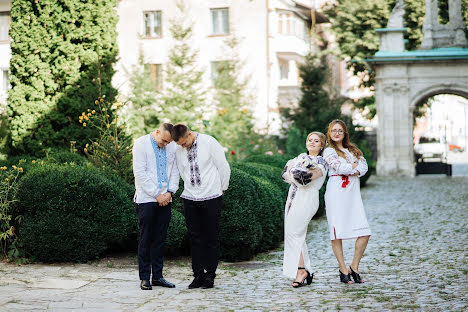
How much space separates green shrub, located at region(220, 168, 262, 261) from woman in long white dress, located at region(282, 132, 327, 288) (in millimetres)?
1706

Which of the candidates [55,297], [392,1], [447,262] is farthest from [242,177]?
[392,1]

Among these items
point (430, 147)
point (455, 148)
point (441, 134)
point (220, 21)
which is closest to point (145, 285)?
point (220, 21)

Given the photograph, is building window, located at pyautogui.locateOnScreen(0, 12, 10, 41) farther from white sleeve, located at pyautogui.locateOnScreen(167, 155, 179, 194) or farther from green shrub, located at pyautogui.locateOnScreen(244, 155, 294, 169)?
white sleeve, located at pyautogui.locateOnScreen(167, 155, 179, 194)

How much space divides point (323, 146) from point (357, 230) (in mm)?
1034

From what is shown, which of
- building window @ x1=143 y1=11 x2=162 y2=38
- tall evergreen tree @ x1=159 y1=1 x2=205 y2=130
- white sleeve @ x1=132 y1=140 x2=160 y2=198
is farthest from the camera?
building window @ x1=143 y1=11 x2=162 y2=38

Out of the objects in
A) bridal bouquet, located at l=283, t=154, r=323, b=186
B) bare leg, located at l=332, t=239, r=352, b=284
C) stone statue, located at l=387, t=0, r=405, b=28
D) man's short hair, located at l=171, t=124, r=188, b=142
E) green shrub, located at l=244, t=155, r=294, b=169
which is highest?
stone statue, located at l=387, t=0, r=405, b=28

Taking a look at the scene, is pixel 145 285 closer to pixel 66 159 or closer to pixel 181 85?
pixel 66 159

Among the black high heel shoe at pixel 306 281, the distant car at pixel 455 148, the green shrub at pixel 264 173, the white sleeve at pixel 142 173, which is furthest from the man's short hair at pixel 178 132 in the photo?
the distant car at pixel 455 148

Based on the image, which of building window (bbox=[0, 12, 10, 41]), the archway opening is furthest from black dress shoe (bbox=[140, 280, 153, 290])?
building window (bbox=[0, 12, 10, 41])

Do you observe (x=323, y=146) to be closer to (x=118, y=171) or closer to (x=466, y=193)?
(x=118, y=171)

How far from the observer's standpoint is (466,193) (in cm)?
2064

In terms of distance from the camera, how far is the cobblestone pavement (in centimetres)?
666

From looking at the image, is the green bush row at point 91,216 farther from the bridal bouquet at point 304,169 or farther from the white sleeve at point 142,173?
the bridal bouquet at point 304,169

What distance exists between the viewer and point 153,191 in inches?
292
